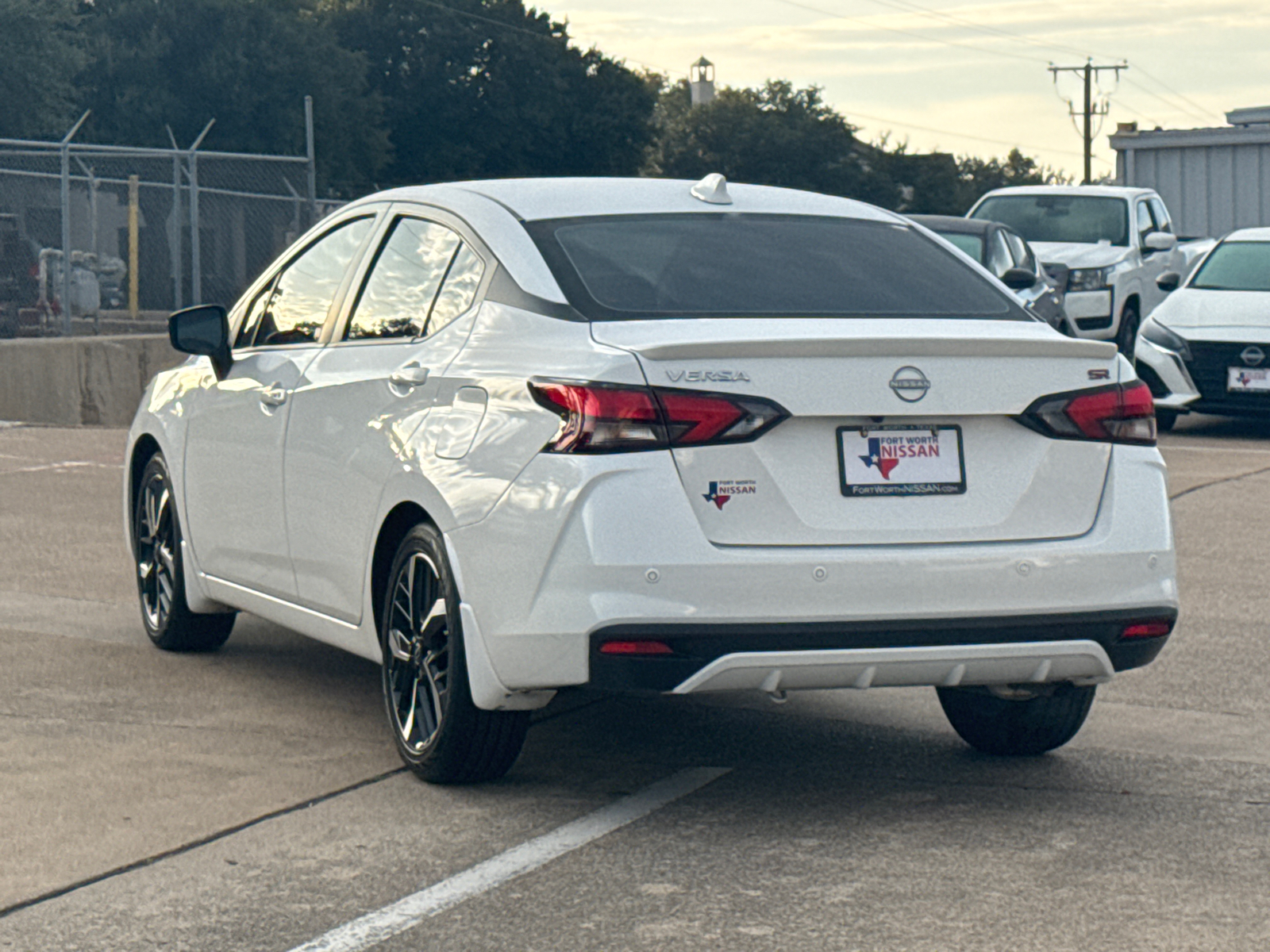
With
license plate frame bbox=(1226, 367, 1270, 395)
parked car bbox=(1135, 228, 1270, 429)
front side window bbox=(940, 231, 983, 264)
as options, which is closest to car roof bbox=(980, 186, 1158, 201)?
front side window bbox=(940, 231, 983, 264)

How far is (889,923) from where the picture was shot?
4113 millimetres

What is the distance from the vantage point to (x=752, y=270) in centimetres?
537

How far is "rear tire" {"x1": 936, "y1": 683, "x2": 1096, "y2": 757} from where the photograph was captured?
5574 millimetres

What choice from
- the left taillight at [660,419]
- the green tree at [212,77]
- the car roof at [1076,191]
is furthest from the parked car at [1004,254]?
the green tree at [212,77]

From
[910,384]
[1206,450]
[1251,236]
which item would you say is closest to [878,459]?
[910,384]

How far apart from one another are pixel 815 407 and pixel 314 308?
84.2 inches

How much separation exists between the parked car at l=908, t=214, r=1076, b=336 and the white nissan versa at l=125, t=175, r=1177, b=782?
10734mm

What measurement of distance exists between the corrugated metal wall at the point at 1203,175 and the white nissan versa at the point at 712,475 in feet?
76.1

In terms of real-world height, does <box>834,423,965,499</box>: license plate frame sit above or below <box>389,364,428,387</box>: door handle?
below

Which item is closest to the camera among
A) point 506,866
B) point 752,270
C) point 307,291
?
point 506,866

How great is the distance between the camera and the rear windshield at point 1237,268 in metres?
17.3

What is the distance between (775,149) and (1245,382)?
79050mm

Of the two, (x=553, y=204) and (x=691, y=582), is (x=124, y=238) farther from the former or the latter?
(x=691, y=582)

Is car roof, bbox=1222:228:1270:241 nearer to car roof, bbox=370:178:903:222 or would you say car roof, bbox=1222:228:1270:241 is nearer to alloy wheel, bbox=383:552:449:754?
car roof, bbox=370:178:903:222
